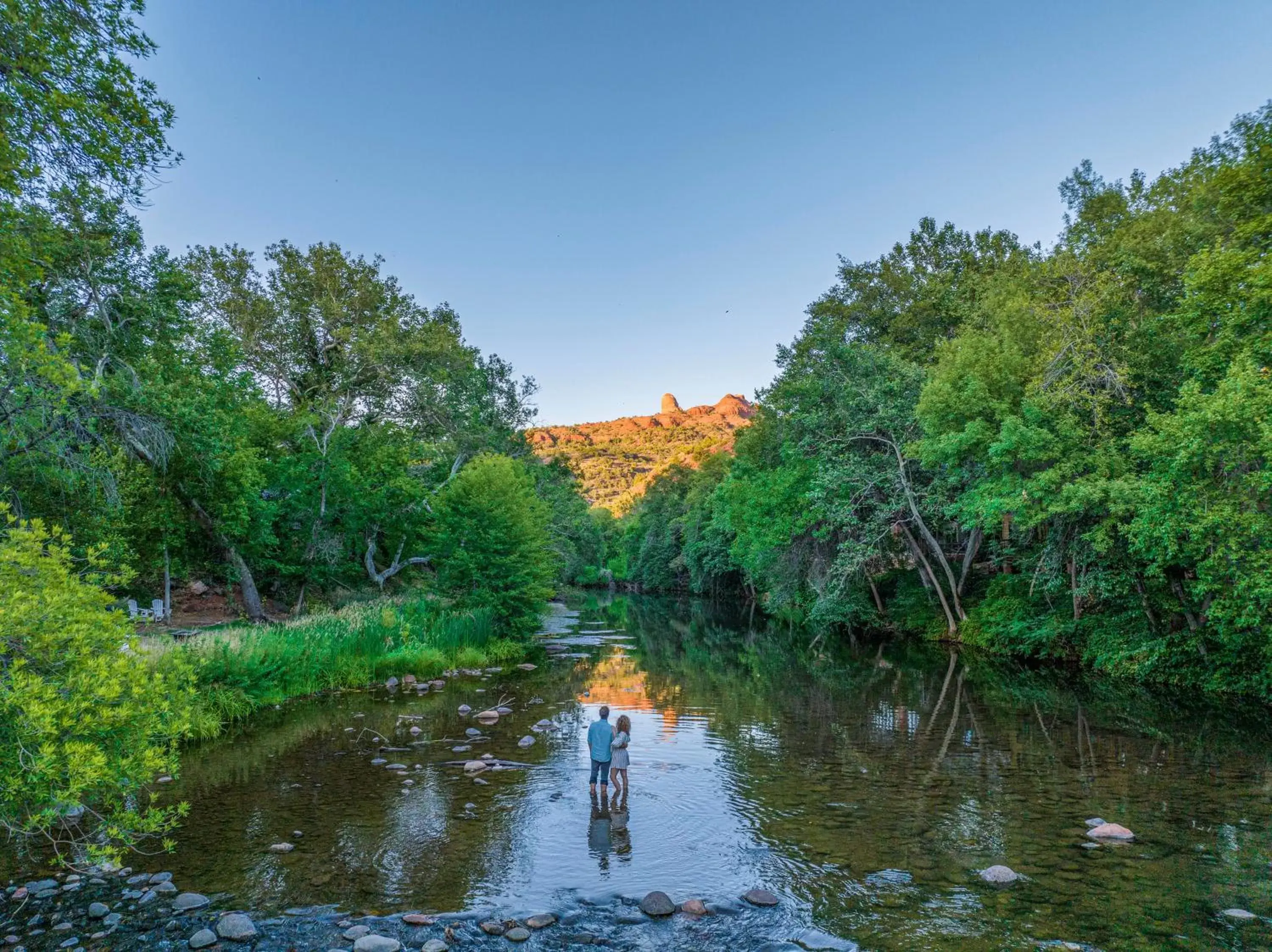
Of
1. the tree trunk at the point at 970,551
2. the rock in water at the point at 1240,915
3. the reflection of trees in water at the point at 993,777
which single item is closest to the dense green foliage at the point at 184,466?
the reflection of trees in water at the point at 993,777

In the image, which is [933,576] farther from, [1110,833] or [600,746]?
[600,746]

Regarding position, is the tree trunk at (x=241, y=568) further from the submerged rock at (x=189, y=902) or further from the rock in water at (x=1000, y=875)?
the rock in water at (x=1000, y=875)

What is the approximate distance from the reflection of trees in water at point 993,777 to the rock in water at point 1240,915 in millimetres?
289

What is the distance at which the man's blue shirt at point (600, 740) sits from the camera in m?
11.4

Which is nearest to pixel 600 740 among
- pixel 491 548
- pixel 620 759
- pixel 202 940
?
pixel 620 759

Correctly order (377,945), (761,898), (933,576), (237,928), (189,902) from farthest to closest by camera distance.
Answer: (933,576), (761,898), (189,902), (237,928), (377,945)

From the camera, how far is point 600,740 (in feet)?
37.5

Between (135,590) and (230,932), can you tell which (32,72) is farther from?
(135,590)

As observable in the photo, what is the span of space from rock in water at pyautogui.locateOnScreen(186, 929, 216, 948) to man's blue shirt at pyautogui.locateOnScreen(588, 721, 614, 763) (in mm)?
5647

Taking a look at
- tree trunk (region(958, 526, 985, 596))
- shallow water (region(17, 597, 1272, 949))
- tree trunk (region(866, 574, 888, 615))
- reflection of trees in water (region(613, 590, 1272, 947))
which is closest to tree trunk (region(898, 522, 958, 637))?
tree trunk (region(958, 526, 985, 596))

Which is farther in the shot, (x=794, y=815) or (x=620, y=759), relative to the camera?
(x=620, y=759)

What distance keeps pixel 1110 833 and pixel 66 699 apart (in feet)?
41.3

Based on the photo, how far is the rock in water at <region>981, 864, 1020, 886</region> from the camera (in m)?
8.20

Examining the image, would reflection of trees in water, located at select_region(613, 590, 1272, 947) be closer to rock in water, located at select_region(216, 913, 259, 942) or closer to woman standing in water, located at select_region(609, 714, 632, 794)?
woman standing in water, located at select_region(609, 714, 632, 794)
